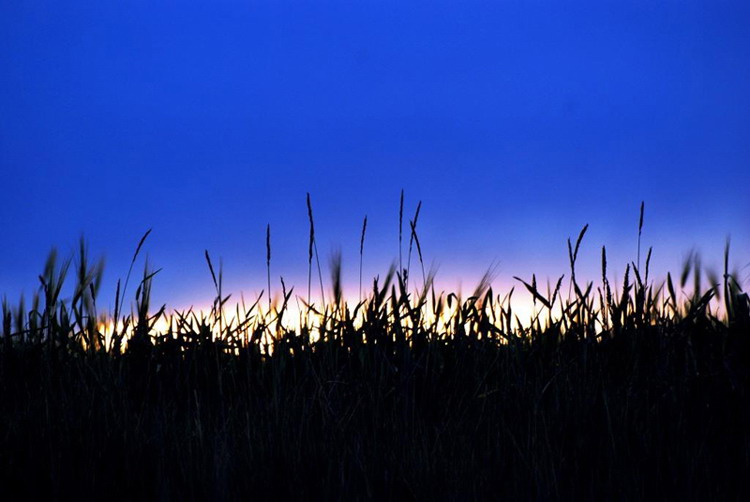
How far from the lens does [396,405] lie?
2490 millimetres

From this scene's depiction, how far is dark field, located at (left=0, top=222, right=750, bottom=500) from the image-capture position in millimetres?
1893

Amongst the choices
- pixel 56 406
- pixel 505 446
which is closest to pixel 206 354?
pixel 56 406

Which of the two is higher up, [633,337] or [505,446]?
[633,337]

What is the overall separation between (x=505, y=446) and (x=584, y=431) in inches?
9.9

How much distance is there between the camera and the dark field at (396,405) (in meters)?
1.89

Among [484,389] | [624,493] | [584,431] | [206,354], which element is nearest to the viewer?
[624,493]

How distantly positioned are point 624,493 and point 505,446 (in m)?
0.40

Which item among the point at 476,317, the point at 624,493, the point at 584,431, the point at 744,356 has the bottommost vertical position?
the point at 624,493

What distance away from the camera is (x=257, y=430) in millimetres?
2186

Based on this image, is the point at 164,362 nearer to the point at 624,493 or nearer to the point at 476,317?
the point at 476,317

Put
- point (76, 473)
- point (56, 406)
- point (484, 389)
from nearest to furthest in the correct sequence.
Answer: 1. point (76, 473)
2. point (56, 406)
3. point (484, 389)

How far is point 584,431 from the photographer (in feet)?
7.10

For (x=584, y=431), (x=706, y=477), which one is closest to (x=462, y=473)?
(x=584, y=431)

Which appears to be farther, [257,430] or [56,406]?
[56,406]
